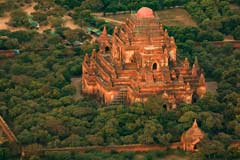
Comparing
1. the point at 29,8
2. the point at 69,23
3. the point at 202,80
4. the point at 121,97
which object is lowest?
the point at 121,97

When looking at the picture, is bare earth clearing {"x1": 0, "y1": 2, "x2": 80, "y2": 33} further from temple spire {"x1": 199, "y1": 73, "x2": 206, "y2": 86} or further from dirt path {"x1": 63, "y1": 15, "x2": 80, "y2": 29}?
temple spire {"x1": 199, "y1": 73, "x2": 206, "y2": 86}

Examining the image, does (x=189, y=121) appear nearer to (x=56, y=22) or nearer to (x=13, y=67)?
(x=13, y=67)

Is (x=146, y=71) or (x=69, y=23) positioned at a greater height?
(x=69, y=23)

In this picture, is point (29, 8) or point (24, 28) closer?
point (24, 28)

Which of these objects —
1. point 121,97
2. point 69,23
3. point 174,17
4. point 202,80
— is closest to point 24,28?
point 69,23

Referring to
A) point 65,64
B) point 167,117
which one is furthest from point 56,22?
point 167,117

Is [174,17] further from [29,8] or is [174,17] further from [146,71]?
[146,71]

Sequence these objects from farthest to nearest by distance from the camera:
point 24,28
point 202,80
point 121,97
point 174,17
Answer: point 174,17
point 24,28
point 202,80
point 121,97
